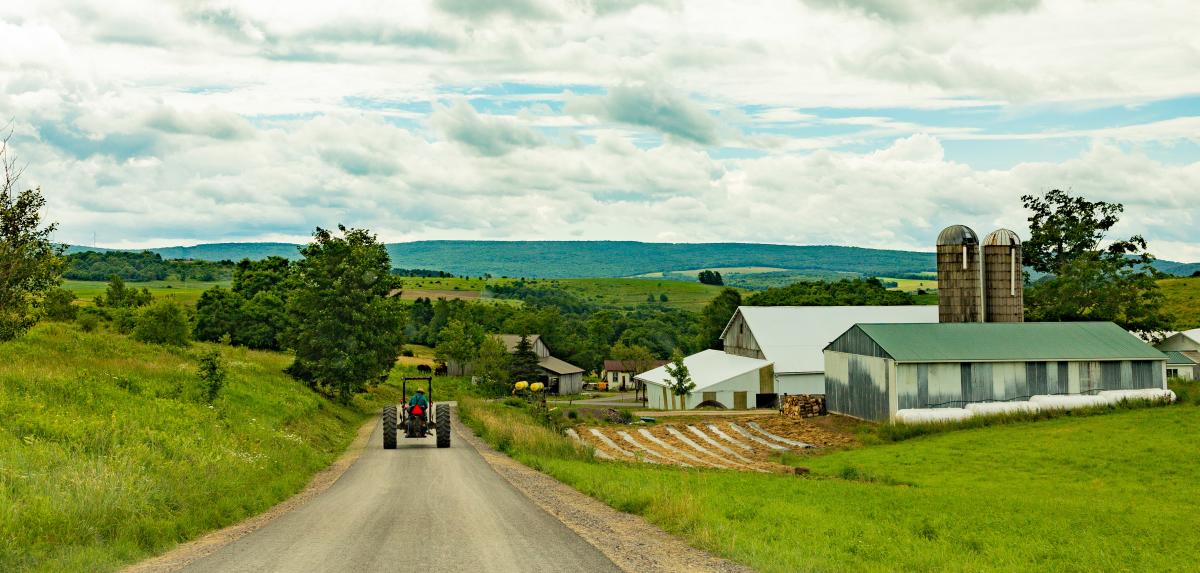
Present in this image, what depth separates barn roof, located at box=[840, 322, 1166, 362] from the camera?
4694 centimetres

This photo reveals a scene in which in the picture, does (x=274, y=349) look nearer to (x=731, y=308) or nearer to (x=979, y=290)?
(x=731, y=308)

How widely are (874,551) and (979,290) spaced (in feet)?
149

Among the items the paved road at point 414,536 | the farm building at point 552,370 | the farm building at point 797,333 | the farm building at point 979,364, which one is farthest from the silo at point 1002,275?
the farm building at point 552,370

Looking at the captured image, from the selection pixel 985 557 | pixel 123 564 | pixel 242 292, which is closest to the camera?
pixel 123 564

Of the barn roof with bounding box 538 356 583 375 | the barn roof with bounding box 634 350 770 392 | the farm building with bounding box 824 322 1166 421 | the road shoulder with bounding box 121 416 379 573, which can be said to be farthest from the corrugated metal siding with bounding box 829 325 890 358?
the barn roof with bounding box 538 356 583 375

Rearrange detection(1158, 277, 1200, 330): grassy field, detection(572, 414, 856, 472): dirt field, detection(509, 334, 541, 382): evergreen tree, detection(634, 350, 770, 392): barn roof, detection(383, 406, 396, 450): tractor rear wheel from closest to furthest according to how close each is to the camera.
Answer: detection(383, 406, 396, 450): tractor rear wheel < detection(572, 414, 856, 472): dirt field < detection(634, 350, 770, 392): barn roof < detection(509, 334, 541, 382): evergreen tree < detection(1158, 277, 1200, 330): grassy field

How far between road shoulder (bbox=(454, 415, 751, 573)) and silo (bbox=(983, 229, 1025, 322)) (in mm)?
42599

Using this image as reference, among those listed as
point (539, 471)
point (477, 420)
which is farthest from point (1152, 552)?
point (477, 420)

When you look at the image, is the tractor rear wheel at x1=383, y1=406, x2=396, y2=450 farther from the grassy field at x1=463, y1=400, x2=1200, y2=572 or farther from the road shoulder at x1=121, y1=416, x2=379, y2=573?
the road shoulder at x1=121, y1=416, x2=379, y2=573

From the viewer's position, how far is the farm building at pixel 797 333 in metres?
68.1

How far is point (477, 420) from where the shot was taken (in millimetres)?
41188

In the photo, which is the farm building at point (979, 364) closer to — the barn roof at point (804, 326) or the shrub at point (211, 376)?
the barn roof at point (804, 326)

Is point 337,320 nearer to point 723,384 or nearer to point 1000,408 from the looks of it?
point 723,384

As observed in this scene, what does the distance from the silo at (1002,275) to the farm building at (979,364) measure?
415 centimetres
